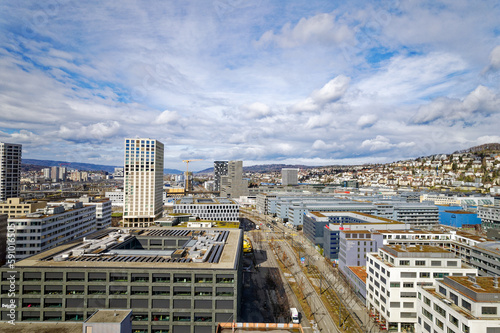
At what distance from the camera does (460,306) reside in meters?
38.0

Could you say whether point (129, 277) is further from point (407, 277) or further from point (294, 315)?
point (407, 277)

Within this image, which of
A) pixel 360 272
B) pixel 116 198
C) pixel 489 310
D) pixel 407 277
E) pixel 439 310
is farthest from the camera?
pixel 116 198

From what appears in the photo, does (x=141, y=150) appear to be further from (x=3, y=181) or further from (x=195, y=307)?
(x=195, y=307)

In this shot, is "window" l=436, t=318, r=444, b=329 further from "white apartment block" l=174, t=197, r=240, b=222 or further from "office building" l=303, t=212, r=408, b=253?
"white apartment block" l=174, t=197, r=240, b=222

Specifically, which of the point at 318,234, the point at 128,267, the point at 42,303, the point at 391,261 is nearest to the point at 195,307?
the point at 128,267

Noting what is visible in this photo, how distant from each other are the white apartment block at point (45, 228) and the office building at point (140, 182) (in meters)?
29.2

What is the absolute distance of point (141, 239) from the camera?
212 feet

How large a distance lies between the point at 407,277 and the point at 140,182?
10045 cm

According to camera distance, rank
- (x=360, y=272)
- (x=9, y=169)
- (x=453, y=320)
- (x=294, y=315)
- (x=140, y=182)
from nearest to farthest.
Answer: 1. (x=453, y=320)
2. (x=294, y=315)
3. (x=360, y=272)
4. (x=140, y=182)
5. (x=9, y=169)

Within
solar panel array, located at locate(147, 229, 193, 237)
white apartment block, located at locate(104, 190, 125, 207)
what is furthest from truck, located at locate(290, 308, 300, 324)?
white apartment block, located at locate(104, 190, 125, 207)

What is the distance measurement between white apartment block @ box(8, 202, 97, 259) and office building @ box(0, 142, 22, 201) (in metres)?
76.9

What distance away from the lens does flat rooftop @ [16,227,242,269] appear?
43750 millimetres

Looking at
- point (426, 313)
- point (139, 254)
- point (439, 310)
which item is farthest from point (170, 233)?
point (439, 310)

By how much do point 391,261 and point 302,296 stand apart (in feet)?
67.7
